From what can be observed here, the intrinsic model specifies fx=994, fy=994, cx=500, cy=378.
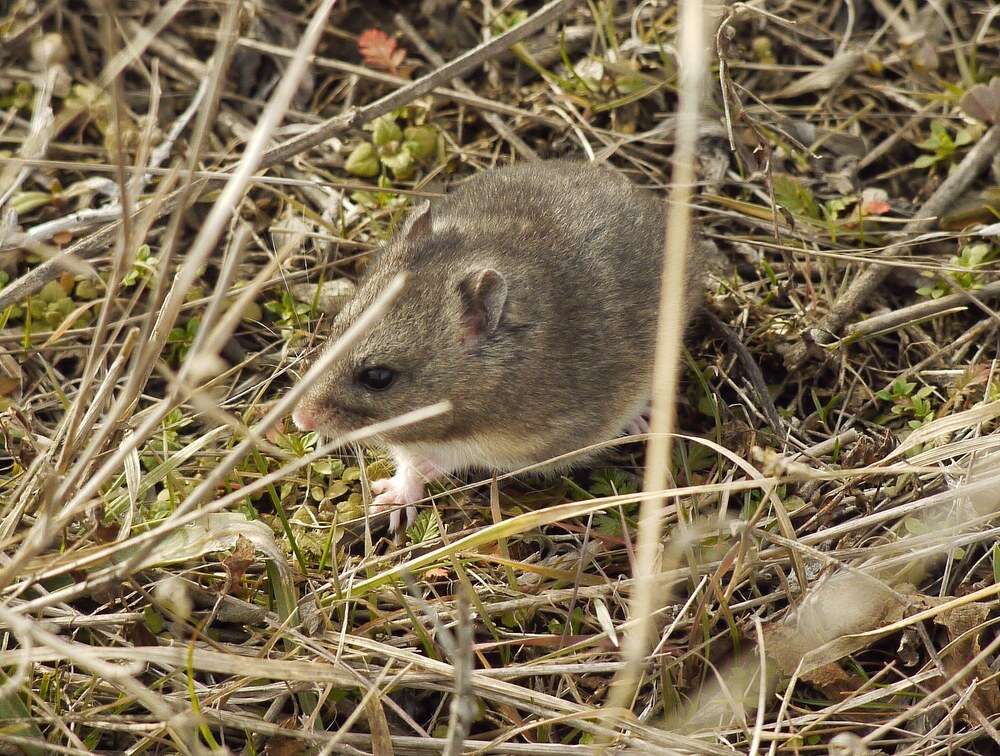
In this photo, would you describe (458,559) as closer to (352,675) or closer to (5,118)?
(352,675)

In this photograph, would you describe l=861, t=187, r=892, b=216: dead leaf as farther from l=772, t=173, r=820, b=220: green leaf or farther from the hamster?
the hamster

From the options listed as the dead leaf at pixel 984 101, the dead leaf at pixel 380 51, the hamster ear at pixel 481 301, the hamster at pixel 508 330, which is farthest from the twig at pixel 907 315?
the dead leaf at pixel 380 51

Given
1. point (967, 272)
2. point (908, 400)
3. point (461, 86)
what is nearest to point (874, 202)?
point (967, 272)

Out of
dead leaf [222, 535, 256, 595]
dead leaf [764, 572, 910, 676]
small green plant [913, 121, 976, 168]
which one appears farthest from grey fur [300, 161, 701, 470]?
small green plant [913, 121, 976, 168]

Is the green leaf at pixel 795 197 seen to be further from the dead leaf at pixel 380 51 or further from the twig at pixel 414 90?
the dead leaf at pixel 380 51

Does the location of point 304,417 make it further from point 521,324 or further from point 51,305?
point 51,305

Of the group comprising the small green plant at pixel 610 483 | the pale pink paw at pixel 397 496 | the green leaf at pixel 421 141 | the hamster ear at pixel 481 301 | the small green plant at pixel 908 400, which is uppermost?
the green leaf at pixel 421 141

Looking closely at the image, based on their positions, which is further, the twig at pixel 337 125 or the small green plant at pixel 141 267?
the small green plant at pixel 141 267
